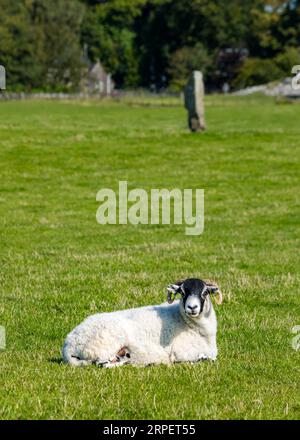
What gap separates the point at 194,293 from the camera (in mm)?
10328

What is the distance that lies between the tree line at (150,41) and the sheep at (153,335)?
113 meters

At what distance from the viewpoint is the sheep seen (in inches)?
407

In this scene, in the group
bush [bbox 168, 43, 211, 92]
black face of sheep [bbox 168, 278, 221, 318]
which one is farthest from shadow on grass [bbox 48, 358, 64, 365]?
bush [bbox 168, 43, 211, 92]

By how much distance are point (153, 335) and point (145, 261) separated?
885cm

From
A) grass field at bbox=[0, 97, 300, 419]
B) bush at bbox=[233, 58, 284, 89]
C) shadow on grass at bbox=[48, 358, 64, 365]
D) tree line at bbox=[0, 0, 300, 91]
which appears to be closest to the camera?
grass field at bbox=[0, 97, 300, 419]

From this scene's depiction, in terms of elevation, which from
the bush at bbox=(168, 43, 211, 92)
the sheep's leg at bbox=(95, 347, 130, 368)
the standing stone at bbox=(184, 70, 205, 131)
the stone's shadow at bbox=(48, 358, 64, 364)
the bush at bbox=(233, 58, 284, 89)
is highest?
the bush at bbox=(168, 43, 211, 92)

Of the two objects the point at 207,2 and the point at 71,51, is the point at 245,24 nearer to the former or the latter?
the point at 207,2

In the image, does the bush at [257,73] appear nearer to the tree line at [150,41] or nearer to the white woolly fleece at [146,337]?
the tree line at [150,41]

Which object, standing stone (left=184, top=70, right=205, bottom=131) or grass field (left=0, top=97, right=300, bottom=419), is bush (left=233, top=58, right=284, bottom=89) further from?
standing stone (left=184, top=70, right=205, bottom=131)

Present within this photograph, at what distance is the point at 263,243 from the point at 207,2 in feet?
453

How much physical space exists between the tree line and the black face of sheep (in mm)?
112941

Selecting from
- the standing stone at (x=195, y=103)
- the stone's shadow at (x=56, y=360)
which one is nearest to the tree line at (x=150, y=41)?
the standing stone at (x=195, y=103)

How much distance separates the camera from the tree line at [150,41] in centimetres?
12750

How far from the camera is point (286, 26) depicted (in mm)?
139250
